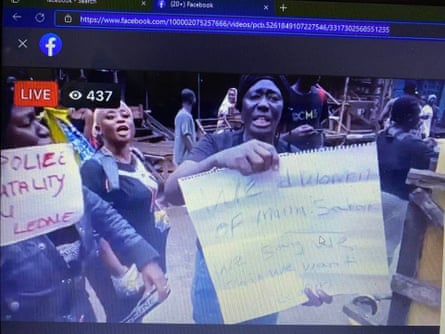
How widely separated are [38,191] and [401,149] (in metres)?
0.43

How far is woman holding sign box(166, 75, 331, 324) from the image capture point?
0.79 meters

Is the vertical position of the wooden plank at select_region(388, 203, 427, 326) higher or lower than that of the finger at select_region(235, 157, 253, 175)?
lower

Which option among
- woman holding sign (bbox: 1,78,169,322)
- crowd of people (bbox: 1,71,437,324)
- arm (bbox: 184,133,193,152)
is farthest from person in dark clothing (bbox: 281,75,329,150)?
woman holding sign (bbox: 1,78,169,322)

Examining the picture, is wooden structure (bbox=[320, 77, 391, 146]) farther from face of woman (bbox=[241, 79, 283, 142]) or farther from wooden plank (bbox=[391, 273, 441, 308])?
wooden plank (bbox=[391, 273, 441, 308])

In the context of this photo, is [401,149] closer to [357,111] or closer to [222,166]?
[357,111]

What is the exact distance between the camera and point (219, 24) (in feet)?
2.60


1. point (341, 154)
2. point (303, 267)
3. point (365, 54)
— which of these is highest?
point (365, 54)

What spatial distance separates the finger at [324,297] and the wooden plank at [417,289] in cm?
7

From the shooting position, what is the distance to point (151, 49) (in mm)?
793

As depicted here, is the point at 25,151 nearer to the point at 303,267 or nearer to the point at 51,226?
the point at 51,226

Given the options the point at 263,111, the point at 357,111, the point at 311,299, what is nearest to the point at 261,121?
the point at 263,111

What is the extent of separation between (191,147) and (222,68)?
0.32 feet

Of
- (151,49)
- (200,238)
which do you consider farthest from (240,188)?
(151,49)

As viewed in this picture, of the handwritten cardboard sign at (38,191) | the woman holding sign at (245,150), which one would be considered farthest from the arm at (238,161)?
the handwritten cardboard sign at (38,191)
